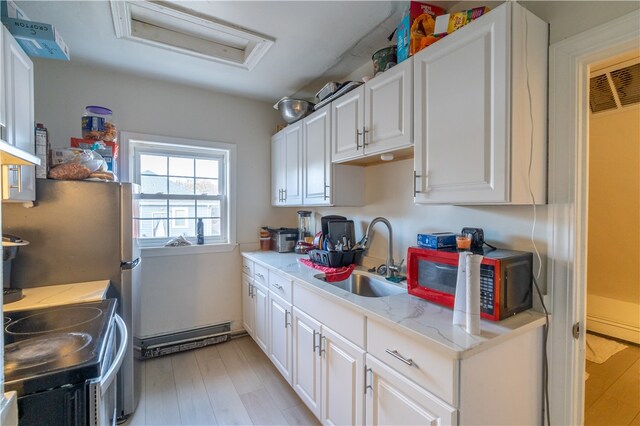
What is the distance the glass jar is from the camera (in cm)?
197

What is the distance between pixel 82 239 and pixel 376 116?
187 cm

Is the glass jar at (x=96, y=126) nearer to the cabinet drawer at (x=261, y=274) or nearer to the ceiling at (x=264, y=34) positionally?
the ceiling at (x=264, y=34)

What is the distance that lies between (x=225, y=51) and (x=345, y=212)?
1582mm

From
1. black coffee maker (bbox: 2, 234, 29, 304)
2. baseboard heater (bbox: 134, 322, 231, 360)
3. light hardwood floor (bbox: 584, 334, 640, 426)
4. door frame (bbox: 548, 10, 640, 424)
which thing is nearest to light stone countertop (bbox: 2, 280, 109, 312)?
black coffee maker (bbox: 2, 234, 29, 304)

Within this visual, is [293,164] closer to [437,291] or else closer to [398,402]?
[437,291]

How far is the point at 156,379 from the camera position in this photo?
224cm

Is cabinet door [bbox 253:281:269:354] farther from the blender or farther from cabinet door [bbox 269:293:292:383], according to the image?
the blender

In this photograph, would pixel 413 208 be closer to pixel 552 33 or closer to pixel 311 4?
pixel 552 33

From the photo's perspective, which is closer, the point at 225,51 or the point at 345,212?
the point at 225,51

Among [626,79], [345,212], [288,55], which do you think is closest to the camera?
[288,55]

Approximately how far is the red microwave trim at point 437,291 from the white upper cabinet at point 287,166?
1316 millimetres

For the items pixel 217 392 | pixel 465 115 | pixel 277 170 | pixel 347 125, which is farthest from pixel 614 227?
pixel 217 392

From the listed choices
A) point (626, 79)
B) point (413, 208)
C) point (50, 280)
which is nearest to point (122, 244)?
point (50, 280)

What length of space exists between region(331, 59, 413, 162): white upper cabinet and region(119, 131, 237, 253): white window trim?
1.32 m
